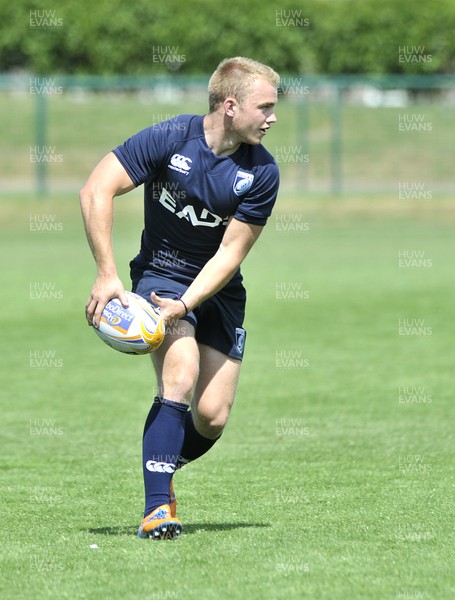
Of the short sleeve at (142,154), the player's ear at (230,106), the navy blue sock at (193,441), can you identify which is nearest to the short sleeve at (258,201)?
the player's ear at (230,106)

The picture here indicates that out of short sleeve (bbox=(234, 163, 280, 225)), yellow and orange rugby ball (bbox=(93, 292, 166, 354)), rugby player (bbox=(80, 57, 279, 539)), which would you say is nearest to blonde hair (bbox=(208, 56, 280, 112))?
rugby player (bbox=(80, 57, 279, 539))

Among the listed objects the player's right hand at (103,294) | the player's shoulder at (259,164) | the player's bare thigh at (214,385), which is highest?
the player's shoulder at (259,164)

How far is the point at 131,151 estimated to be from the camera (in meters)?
5.92

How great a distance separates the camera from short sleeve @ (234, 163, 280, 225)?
6047 millimetres

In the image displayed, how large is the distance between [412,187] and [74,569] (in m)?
26.8

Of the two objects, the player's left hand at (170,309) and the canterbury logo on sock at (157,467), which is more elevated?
the player's left hand at (170,309)

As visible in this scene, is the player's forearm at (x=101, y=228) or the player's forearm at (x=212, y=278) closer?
the player's forearm at (x=101, y=228)

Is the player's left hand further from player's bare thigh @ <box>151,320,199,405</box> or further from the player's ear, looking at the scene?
the player's ear

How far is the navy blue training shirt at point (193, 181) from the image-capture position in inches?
235

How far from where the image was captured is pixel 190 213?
6094 millimetres

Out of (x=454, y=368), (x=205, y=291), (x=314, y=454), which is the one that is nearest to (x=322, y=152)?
(x=454, y=368)

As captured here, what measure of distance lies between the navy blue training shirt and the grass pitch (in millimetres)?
1509

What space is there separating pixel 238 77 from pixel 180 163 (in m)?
0.52

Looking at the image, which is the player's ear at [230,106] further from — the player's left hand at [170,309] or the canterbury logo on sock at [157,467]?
the canterbury logo on sock at [157,467]
